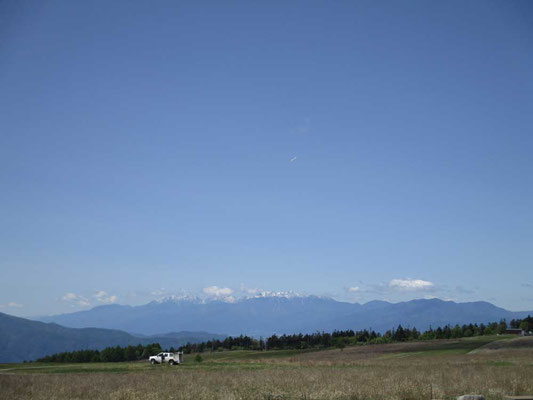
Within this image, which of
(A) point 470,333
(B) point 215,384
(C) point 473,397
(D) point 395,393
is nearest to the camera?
(C) point 473,397

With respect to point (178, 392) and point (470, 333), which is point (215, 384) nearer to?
point (178, 392)

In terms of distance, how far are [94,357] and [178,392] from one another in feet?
412

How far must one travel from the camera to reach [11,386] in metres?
30.4

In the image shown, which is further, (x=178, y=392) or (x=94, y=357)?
(x=94, y=357)

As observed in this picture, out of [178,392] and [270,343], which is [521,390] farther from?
[270,343]

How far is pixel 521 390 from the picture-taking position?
24.4m

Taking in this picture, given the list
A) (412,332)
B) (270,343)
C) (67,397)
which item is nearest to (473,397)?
(67,397)

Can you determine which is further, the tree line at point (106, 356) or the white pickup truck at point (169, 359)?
the tree line at point (106, 356)

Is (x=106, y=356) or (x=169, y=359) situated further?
(x=106, y=356)

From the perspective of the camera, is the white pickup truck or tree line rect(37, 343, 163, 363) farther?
tree line rect(37, 343, 163, 363)

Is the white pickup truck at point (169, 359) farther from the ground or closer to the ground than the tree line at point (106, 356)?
farther from the ground

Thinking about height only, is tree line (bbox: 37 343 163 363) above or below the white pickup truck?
below

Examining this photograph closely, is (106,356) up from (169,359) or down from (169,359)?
down

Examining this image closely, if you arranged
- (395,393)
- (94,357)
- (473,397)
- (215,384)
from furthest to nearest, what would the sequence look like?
1. (94,357)
2. (215,384)
3. (395,393)
4. (473,397)
